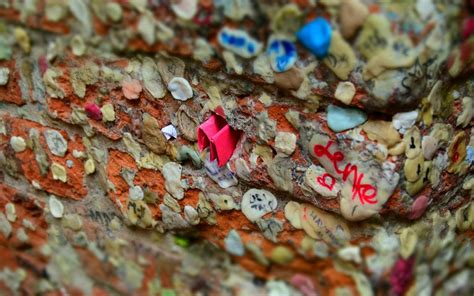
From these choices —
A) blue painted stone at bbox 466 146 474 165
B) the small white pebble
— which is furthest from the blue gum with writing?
blue painted stone at bbox 466 146 474 165

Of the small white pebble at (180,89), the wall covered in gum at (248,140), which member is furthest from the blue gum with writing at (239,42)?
the small white pebble at (180,89)

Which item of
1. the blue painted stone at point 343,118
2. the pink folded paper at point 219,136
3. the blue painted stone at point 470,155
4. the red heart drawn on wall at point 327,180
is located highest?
the blue painted stone at point 470,155

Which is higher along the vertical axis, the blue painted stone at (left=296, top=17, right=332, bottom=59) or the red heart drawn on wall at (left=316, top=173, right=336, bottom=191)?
the blue painted stone at (left=296, top=17, right=332, bottom=59)

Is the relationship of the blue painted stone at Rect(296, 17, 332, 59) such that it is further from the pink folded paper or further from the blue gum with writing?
the pink folded paper

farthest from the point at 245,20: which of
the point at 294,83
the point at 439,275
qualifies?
the point at 439,275

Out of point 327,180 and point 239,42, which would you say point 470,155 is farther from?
point 239,42

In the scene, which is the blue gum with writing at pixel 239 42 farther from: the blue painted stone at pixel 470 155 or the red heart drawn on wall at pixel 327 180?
the blue painted stone at pixel 470 155
